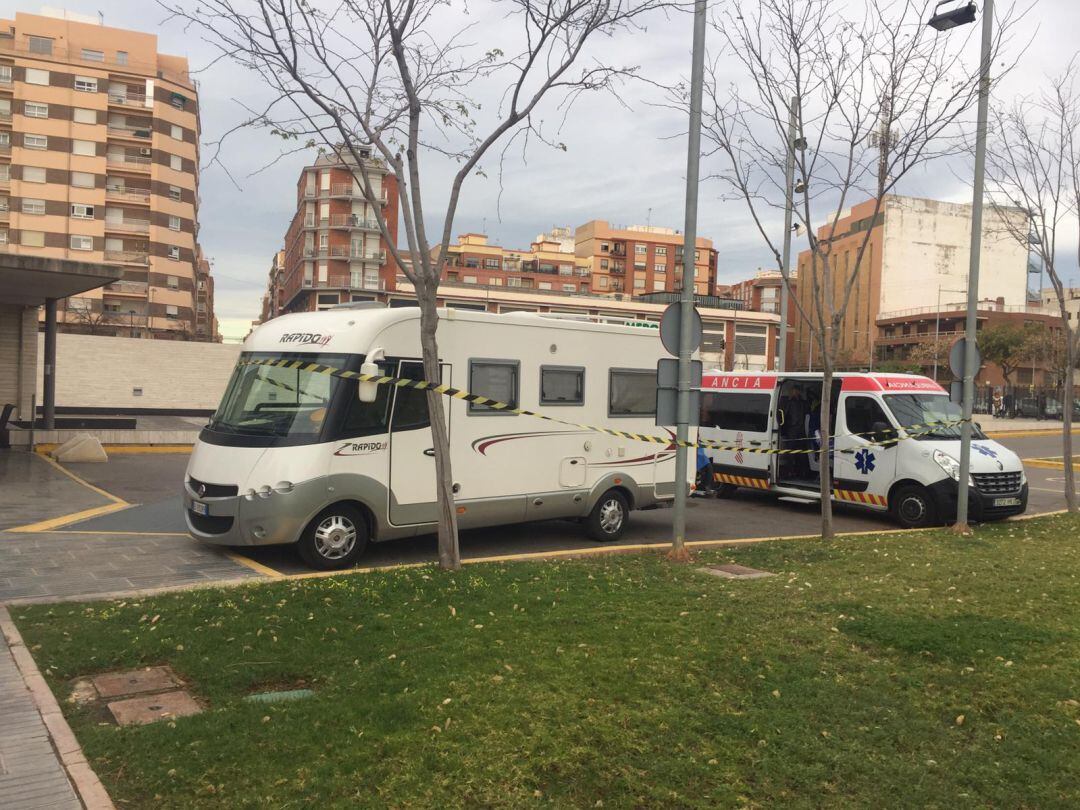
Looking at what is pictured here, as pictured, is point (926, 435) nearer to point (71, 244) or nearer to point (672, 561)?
point (672, 561)

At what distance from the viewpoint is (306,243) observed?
81.1 metres

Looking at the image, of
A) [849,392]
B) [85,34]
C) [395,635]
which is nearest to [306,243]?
[85,34]

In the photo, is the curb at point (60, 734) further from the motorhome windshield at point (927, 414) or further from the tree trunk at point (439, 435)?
the motorhome windshield at point (927, 414)

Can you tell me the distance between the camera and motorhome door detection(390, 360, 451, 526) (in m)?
8.90

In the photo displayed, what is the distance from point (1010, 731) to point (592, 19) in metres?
6.33

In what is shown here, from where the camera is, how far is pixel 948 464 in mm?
12250

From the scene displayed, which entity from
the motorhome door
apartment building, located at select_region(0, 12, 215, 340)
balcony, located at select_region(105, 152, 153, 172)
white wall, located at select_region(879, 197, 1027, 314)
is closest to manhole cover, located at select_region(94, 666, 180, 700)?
the motorhome door

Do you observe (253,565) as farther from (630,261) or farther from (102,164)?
(630,261)

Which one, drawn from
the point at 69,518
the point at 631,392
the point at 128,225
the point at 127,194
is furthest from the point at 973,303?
the point at 127,194

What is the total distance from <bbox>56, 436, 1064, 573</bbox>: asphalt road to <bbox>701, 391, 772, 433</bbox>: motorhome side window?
134 cm

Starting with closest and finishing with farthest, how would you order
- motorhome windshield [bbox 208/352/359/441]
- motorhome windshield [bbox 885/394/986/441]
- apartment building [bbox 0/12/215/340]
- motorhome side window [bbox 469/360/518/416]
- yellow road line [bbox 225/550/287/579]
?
yellow road line [bbox 225/550/287/579]
motorhome windshield [bbox 208/352/359/441]
motorhome side window [bbox 469/360/518/416]
motorhome windshield [bbox 885/394/986/441]
apartment building [bbox 0/12/215/340]

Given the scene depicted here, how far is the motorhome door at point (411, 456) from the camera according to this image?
350 inches

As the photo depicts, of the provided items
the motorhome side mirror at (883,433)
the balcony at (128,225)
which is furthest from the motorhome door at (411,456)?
the balcony at (128,225)

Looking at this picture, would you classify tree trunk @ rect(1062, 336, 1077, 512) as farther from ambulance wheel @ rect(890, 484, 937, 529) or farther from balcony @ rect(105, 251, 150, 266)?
balcony @ rect(105, 251, 150, 266)
